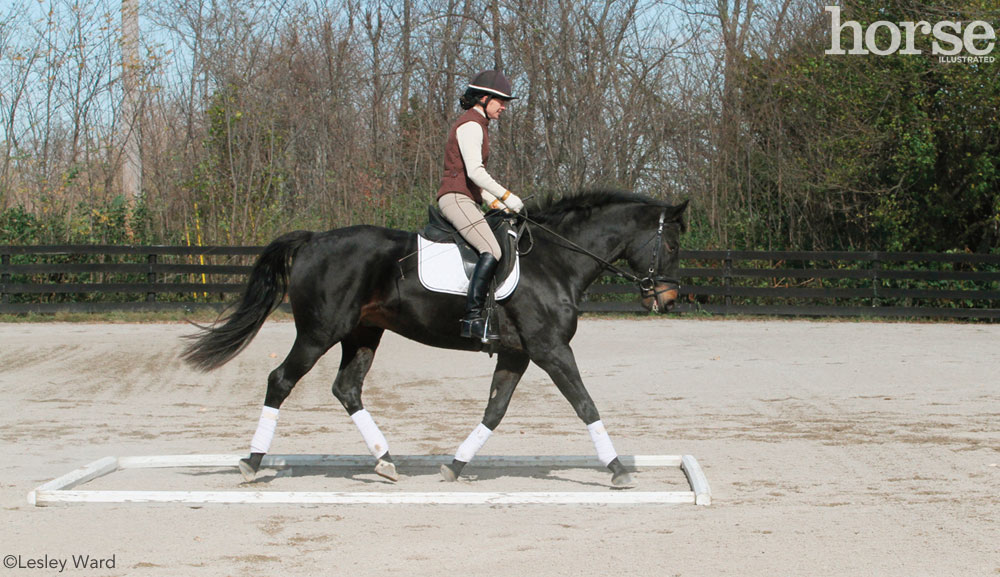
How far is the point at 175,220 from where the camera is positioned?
24781 millimetres

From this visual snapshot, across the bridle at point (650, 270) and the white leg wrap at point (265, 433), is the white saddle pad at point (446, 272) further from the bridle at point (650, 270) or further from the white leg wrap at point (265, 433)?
the white leg wrap at point (265, 433)

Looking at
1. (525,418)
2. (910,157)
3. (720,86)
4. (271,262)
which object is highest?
(720,86)

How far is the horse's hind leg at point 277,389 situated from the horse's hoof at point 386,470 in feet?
2.47

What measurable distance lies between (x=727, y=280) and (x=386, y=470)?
54.7 ft

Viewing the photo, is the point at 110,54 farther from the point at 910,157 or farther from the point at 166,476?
the point at 166,476

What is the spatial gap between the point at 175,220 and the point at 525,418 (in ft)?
55.2

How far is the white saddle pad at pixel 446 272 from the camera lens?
7.01 metres

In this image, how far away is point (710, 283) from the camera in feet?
75.9

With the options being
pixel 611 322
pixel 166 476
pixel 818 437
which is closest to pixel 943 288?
pixel 611 322

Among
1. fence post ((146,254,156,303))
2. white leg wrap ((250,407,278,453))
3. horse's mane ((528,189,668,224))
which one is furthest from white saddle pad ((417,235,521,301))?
fence post ((146,254,156,303))

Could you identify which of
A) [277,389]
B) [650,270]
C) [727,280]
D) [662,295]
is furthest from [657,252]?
[727,280]

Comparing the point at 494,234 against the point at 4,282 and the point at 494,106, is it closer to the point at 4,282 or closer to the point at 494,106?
the point at 494,106

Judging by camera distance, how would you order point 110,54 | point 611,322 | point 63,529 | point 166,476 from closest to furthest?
point 63,529
point 166,476
point 611,322
point 110,54

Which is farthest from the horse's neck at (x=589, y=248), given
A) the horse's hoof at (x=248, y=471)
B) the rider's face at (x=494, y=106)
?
the horse's hoof at (x=248, y=471)
